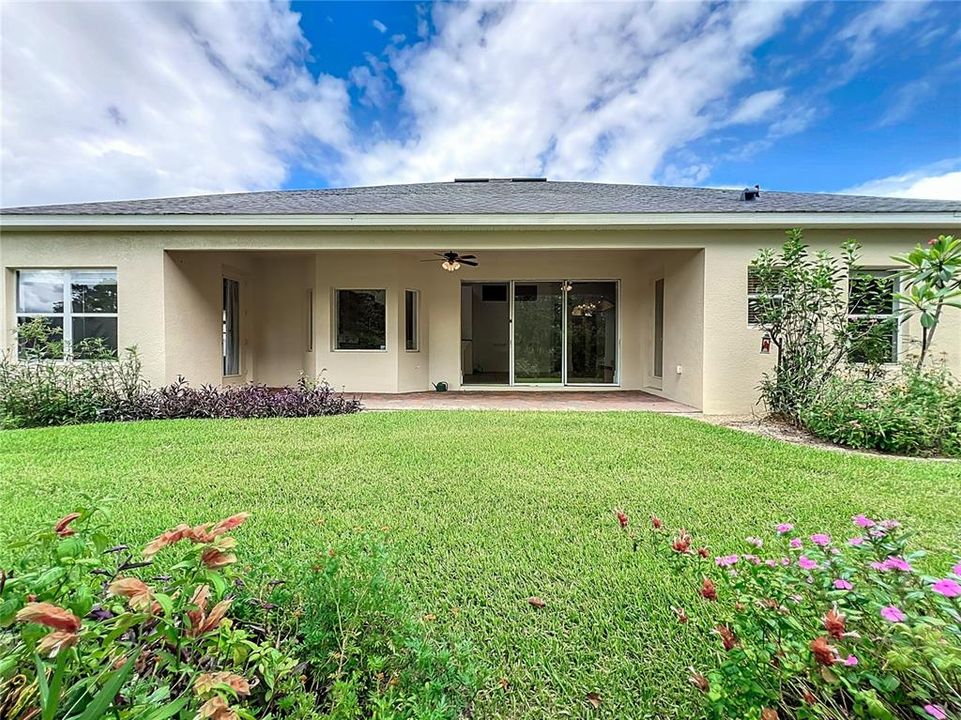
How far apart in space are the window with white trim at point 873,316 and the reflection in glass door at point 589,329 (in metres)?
5.09

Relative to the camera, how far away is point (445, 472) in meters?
4.86

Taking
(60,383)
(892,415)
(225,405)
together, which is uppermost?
(60,383)

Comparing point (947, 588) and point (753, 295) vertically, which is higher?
point (753, 295)

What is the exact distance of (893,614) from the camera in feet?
4.64

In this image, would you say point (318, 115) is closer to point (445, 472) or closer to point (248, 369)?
point (248, 369)

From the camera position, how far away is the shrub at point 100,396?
768cm

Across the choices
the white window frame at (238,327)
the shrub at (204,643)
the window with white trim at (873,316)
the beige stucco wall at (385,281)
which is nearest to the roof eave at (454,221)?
the beige stucco wall at (385,281)

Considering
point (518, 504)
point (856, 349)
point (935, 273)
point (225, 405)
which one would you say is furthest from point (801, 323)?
point (225, 405)

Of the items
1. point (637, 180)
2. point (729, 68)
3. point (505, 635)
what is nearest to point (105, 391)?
point (505, 635)

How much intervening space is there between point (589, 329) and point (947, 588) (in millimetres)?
10960

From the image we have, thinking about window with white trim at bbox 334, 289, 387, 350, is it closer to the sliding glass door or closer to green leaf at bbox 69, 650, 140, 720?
the sliding glass door

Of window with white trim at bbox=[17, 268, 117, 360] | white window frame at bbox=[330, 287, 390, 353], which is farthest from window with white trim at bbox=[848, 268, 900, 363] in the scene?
Answer: window with white trim at bbox=[17, 268, 117, 360]

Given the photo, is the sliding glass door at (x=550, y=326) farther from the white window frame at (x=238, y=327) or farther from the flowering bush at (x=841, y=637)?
the flowering bush at (x=841, y=637)

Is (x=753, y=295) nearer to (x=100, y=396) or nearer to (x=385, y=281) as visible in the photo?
(x=385, y=281)
